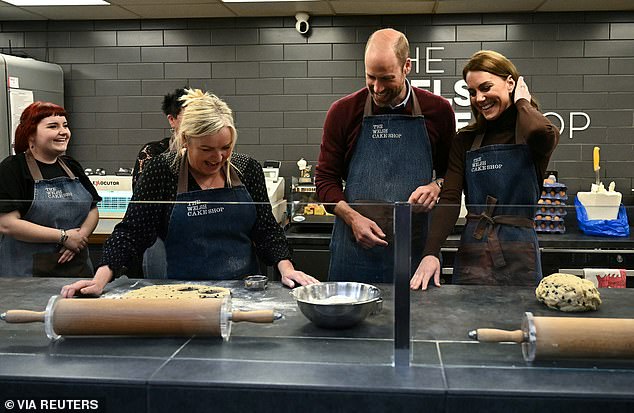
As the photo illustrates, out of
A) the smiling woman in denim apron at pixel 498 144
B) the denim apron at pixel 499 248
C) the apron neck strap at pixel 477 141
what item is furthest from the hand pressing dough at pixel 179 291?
the apron neck strap at pixel 477 141

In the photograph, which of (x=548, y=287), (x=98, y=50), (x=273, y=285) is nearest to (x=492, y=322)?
(x=548, y=287)

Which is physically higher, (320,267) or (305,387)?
(320,267)

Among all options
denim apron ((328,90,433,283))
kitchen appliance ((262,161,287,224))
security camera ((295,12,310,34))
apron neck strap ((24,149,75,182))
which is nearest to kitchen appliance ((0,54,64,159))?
apron neck strap ((24,149,75,182))

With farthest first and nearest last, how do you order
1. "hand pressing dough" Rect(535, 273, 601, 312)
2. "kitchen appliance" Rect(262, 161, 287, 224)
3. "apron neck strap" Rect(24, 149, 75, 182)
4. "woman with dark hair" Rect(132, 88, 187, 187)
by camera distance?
1. "kitchen appliance" Rect(262, 161, 287, 224)
2. "woman with dark hair" Rect(132, 88, 187, 187)
3. "apron neck strap" Rect(24, 149, 75, 182)
4. "hand pressing dough" Rect(535, 273, 601, 312)

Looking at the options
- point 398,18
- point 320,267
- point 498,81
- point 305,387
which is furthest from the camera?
point 398,18

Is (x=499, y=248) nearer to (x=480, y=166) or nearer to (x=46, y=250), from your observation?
(x=480, y=166)

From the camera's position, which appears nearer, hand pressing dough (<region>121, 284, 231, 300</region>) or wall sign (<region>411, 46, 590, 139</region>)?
hand pressing dough (<region>121, 284, 231, 300</region>)

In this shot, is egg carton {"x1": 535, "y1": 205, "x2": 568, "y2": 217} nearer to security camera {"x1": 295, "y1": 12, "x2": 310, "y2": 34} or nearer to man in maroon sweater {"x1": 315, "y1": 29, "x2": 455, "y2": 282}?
man in maroon sweater {"x1": 315, "y1": 29, "x2": 455, "y2": 282}

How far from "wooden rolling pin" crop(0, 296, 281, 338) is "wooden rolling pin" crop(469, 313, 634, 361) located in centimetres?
58

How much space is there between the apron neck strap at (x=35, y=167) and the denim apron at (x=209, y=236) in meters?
0.83

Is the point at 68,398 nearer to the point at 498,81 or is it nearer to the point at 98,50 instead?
the point at 498,81

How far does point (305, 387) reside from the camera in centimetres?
135

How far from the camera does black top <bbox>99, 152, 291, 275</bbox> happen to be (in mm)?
2119

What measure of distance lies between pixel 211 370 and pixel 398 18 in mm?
3733
